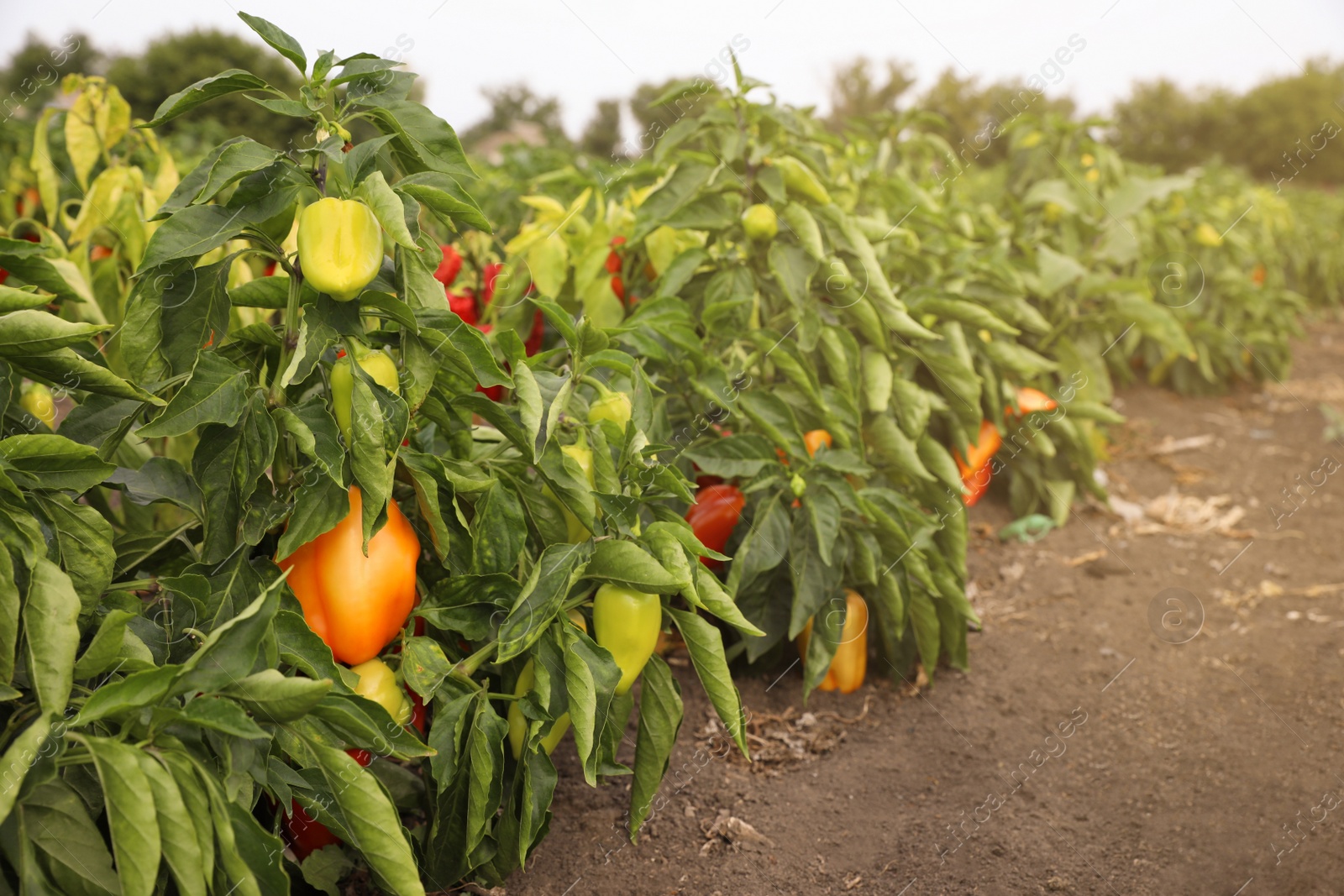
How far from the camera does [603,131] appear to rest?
17734 millimetres

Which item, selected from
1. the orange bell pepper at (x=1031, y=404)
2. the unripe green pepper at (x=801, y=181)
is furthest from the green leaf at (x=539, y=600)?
the orange bell pepper at (x=1031, y=404)

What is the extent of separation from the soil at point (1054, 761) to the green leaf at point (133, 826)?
643 millimetres

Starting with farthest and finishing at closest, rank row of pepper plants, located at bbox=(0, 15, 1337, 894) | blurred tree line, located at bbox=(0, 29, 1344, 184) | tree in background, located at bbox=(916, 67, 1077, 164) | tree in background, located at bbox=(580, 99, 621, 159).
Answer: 1. tree in background, located at bbox=(580, 99, 621, 159)
2. tree in background, located at bbox=(916, 67, 1077, 164)
3. blurred tree line, located at bbox=(0, 29, 1344, 184)
4. row of pepper plants, located at bbox=(0, 15, 1337, 894)

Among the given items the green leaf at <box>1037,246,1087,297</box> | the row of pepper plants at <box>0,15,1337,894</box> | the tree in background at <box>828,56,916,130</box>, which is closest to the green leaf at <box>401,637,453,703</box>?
the row of pepper plants at <box>0,15,1337,894</box>

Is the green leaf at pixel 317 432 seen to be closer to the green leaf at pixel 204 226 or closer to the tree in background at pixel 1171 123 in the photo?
the green leaf at pixel 204 226

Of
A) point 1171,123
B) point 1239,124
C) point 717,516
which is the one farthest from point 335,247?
point 1239,124

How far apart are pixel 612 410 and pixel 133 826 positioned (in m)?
0.70

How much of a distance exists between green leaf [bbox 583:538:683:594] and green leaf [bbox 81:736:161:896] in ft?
1.70

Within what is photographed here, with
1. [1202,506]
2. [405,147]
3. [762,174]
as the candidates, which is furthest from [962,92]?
[405,147]

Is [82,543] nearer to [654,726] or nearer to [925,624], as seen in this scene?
[654,726]

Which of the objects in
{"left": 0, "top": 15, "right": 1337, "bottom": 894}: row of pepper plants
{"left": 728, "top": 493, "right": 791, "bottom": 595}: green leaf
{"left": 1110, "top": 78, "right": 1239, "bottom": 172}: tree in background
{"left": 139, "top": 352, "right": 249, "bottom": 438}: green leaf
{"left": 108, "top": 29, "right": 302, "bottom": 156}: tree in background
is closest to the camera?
{"left": 0, "top": 15, "right": 1337, "bottom": 894}: row of pepper plants

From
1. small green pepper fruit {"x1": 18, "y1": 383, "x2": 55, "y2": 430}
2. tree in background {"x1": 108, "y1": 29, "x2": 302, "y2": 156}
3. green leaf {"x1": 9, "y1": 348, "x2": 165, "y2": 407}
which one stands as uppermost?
tree in background {"x1": 108, "y1": 29, "x2": 302, "y2": 156}

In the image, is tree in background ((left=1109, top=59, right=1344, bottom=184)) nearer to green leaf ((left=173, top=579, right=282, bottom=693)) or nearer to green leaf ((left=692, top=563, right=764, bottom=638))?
green leaf ((left=692, top=563, right=764, bottom=638))

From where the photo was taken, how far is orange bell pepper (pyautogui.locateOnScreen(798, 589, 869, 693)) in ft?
6.11
